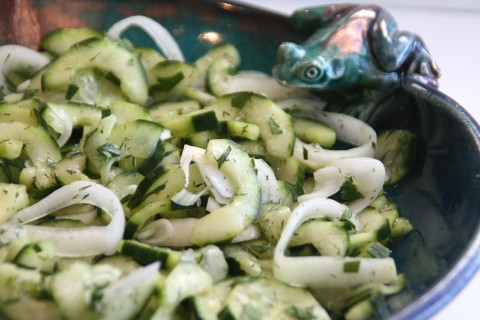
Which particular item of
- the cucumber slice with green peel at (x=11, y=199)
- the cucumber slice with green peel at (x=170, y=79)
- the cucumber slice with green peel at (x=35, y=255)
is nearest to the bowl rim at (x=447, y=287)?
the cucumber slice with green peel at (x=35, y=255)

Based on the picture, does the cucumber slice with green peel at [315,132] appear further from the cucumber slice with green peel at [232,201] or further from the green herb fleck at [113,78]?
the green herb fleck at [113,78]

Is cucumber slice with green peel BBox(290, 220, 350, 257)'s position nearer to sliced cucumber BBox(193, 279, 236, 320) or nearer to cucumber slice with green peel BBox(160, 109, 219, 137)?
sliced cucumber BBox(193, 279, 236, 320)

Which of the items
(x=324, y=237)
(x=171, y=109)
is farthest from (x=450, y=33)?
(x=324, y=237)

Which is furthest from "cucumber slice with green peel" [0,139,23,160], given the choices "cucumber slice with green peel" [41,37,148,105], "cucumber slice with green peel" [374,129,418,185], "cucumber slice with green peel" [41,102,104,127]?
"cucumber slice with green peel" [374,129,418,185]

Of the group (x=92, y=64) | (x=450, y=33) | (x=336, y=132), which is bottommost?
(x=450, y=33)

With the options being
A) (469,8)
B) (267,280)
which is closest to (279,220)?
(267,280)

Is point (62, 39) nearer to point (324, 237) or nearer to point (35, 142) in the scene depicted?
point (35, 142)
